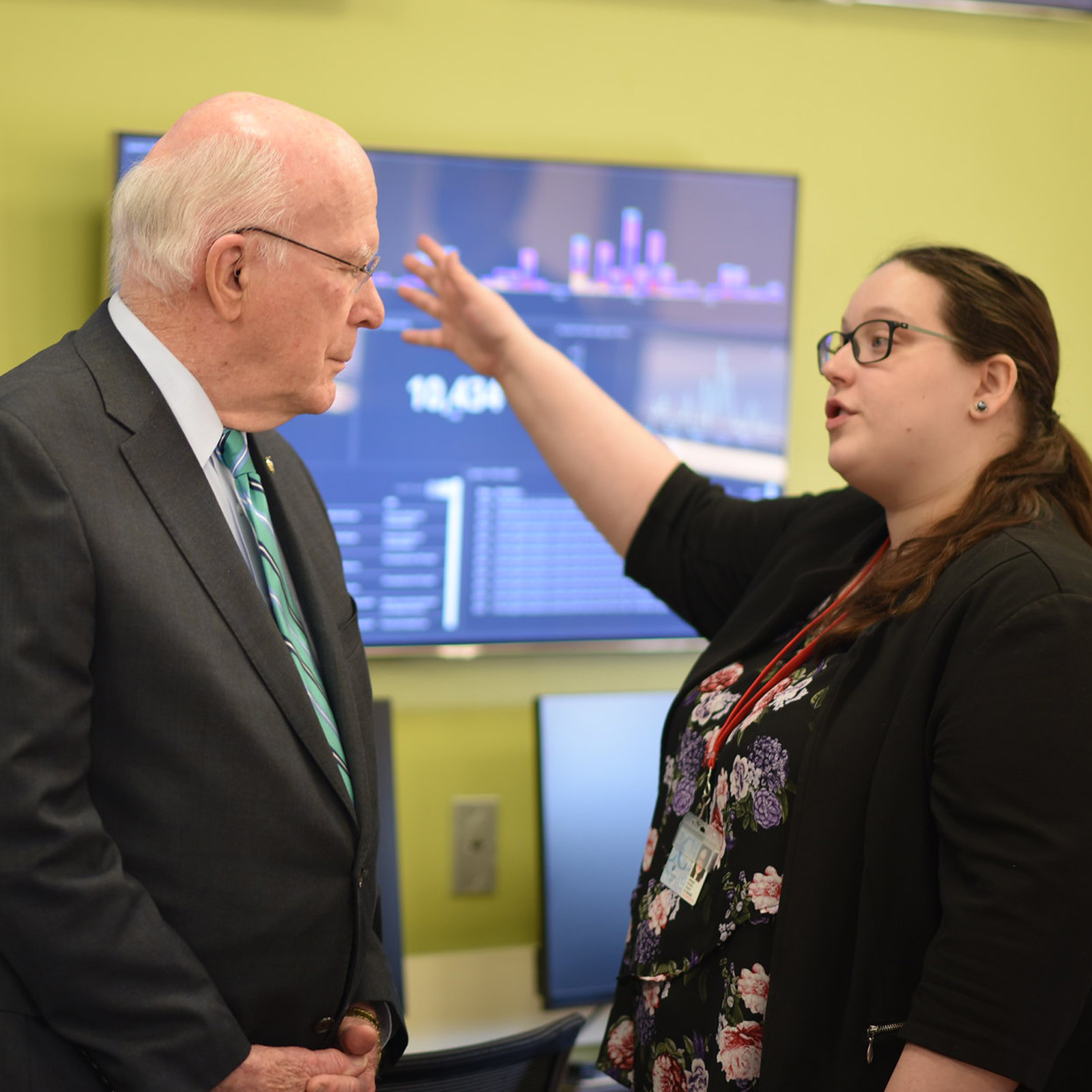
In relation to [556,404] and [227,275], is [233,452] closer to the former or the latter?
[227,275]

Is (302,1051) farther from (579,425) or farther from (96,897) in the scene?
(579,425)

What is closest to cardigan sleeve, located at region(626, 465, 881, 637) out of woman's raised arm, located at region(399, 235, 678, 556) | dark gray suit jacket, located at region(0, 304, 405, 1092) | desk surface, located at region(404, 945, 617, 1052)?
woman's raised arm, located at region(399, 235, 678, 556)

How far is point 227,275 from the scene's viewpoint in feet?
3.79

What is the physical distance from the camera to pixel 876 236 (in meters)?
2.60

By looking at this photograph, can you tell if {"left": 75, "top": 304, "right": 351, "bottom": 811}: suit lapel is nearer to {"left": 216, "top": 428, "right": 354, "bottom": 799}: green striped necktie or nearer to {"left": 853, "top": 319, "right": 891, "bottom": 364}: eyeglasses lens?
{"left": 216, "top": 428, "right": 354, "bottom": 799}: green striped necktie

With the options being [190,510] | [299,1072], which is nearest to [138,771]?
[190,510]

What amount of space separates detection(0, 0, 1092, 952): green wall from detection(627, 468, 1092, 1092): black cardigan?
127 cm

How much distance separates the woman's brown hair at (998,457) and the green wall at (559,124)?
1.13 m

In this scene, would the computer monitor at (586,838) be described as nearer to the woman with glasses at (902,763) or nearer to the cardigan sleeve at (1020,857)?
the woman with glasses at (902,763)

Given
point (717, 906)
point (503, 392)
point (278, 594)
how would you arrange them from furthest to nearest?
point (503, 392) → point (717, 906) → point (278, 594)

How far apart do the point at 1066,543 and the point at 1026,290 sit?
0.36 m

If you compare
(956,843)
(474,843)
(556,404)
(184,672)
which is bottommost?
(474,843)

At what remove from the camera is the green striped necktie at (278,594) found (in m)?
1.26

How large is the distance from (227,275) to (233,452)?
0.68 feet
